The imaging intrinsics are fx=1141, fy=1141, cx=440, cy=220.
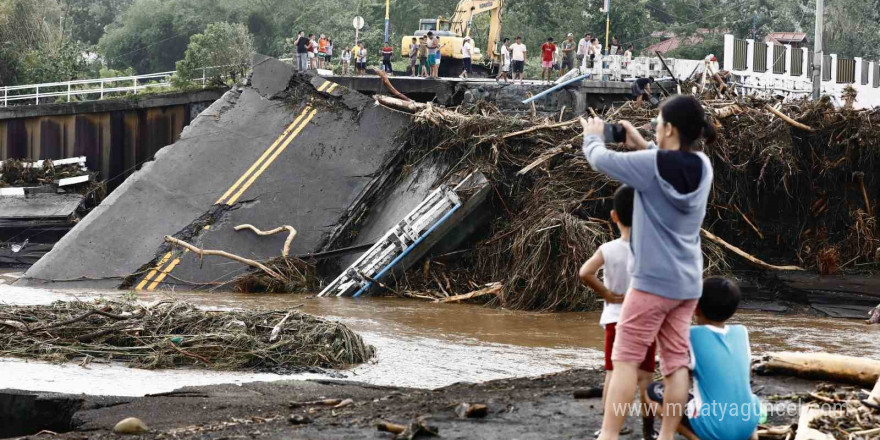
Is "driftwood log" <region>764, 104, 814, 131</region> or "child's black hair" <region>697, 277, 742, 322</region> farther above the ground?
"driftwood log" <region>764, 104, 814, 131</region>

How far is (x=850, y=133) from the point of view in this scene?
61.7 ft

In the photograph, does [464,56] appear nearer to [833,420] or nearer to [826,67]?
[826,67]

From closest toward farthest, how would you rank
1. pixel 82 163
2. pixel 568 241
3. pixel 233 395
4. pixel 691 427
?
1. pixel 691 427
2. pixel 233 395
3. pixel 568 241
4. pixel 82 163

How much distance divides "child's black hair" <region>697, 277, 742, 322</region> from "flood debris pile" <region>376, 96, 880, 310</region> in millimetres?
11463

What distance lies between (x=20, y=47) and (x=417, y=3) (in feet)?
82.2

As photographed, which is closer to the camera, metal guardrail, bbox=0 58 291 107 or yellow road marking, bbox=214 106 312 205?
yellow road marking, bbox=214 106 312 205

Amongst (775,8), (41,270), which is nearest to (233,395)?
(41,270)

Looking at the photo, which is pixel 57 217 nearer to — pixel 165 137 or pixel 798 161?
pixel 165 137

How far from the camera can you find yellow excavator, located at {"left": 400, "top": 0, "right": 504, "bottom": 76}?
3353 centimetres

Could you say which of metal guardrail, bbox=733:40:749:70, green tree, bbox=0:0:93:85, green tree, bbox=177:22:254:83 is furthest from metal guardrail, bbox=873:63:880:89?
green tree, bbox=0:0:93:85

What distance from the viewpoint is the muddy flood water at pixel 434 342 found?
9.71 metres

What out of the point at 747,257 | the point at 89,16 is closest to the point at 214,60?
the point at 747,257

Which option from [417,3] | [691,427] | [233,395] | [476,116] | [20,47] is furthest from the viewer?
[417,3]

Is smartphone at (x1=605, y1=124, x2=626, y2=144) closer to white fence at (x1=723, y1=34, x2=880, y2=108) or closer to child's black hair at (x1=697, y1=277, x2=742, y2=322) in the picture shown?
child's black hair at (x1=697, y1=277, x2=742, y2=322)
